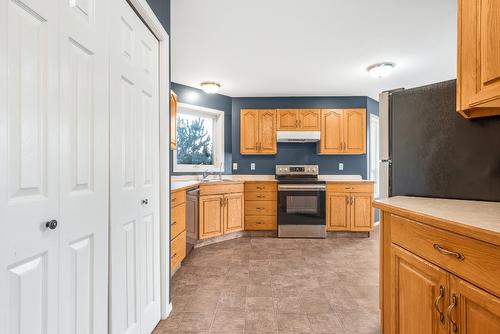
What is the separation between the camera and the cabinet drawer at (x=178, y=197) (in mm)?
2457

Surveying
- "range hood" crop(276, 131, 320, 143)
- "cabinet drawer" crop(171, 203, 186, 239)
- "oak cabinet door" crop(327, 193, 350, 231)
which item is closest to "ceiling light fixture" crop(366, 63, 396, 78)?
"range hood" crop(276, 131, 320, 143)

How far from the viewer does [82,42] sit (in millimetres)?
983

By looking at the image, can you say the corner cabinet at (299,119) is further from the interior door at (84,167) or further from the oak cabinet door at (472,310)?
the oak cabinet door at (472,310)

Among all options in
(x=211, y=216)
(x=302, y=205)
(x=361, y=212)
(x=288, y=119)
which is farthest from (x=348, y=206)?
(x=211, y=216)

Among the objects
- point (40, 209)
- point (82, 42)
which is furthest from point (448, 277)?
point (82, 42)

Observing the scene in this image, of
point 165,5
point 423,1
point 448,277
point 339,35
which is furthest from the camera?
point 339,35

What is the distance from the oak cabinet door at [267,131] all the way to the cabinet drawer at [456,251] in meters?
3.26

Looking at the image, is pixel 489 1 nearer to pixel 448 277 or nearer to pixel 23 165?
pixel 448 277

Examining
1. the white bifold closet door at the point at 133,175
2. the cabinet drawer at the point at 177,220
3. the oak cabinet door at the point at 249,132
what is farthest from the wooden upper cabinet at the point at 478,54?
the oak cabinet door at the point at 249,132

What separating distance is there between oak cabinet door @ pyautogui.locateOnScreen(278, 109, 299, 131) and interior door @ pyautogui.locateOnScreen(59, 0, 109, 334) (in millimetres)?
3385

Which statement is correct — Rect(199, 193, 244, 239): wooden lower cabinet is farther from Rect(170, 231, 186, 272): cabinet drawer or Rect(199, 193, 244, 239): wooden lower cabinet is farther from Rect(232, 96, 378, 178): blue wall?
Rect(232, 96, 378, 178): blue wall

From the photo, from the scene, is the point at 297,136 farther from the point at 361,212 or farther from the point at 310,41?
the point at 310,41

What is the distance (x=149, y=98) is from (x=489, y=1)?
171 centimetres

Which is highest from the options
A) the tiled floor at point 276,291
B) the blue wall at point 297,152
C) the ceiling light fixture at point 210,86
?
the ceiling light fixture at point 210,86
